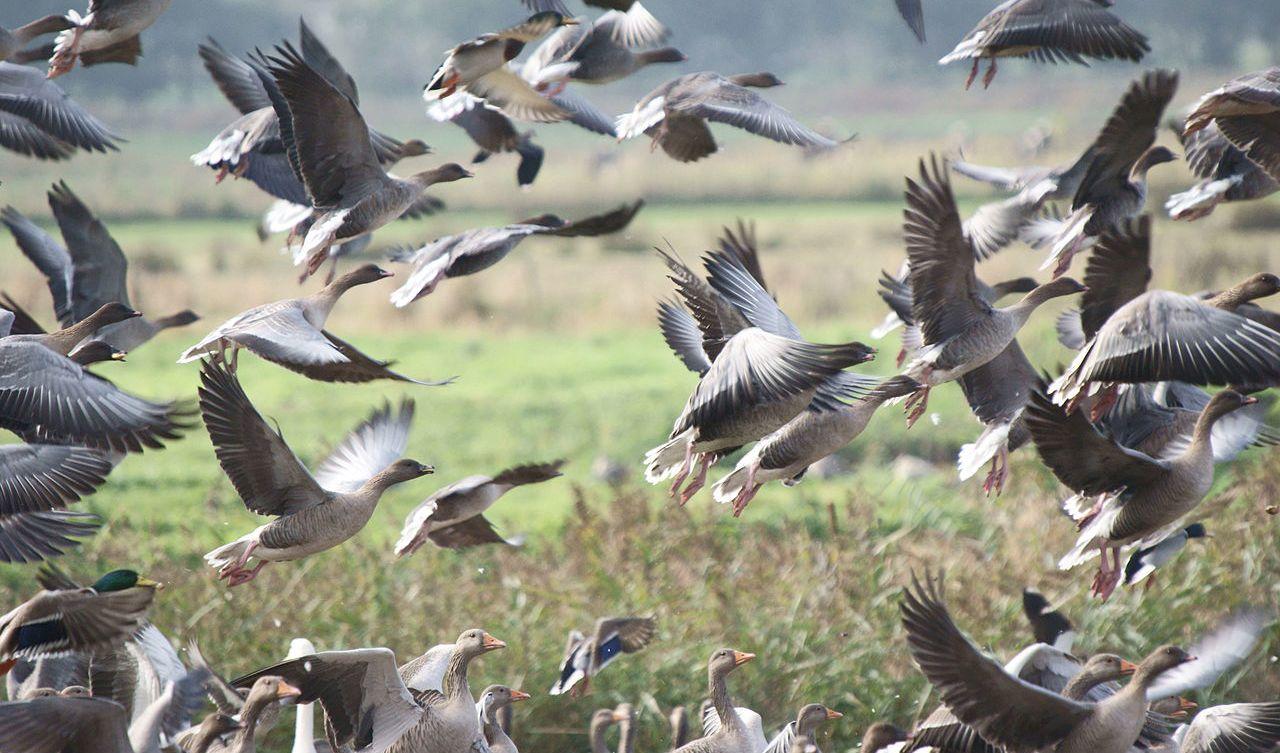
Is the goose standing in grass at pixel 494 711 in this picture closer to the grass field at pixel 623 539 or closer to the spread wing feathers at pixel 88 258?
the grass field at pixel 623 539

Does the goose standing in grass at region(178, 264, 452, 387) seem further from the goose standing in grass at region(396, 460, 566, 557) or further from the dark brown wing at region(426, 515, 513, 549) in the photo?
the dark brown wing at region(426, 515, 513, 549)

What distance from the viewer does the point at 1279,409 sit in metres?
12.9

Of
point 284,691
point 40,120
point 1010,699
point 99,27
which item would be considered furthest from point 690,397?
point 40,120

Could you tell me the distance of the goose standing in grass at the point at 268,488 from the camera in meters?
5.54

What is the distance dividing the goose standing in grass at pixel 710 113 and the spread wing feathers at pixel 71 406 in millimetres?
2524

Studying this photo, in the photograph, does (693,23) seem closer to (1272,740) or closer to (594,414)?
(594,414)

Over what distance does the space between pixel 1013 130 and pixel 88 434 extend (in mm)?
30115

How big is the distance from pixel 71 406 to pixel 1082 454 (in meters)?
3.43

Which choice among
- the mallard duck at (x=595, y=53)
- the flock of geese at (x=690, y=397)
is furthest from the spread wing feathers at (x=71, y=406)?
the mallard duck at (x=595, y=53)

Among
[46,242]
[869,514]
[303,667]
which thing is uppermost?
[46,242]

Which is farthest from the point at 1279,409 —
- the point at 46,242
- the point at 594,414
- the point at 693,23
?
the point at 693,23

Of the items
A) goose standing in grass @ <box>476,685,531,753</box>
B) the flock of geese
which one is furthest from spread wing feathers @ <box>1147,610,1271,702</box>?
goose standing in grass @ <box>476,685,531,753</box>

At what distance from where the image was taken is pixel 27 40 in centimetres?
739

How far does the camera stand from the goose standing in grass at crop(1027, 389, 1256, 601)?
17.5 feet
